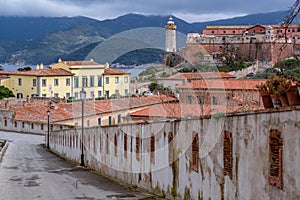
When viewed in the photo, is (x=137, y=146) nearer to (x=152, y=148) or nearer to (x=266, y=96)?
(x=152, y=148)

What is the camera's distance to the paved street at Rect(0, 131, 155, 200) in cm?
1564

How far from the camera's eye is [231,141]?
10.5 meters

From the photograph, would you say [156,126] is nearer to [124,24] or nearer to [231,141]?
[231,141]

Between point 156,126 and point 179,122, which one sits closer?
point 179,122

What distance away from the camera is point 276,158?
874 cm

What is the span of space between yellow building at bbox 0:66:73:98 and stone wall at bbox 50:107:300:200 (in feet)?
189

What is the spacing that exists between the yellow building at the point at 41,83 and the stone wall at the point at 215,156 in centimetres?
5758

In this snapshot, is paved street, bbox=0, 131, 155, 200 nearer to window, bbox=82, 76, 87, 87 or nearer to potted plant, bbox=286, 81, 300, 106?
potted plant, bbox=286, 81, 300, 106

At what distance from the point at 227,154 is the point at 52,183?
31.2ft

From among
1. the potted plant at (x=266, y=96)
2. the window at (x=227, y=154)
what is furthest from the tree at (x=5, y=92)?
the potted plant at (x=266, y=96)

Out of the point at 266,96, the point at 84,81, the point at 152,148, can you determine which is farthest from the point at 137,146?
the point at 84,81

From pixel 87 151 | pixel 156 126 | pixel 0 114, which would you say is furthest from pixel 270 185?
pixel 0 114

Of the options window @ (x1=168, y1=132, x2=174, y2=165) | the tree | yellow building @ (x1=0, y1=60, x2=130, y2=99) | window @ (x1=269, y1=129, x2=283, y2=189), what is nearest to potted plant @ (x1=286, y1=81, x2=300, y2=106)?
window @ (x1=269, y1=129, x2=283, y2=189)

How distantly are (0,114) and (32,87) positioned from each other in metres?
22.0
